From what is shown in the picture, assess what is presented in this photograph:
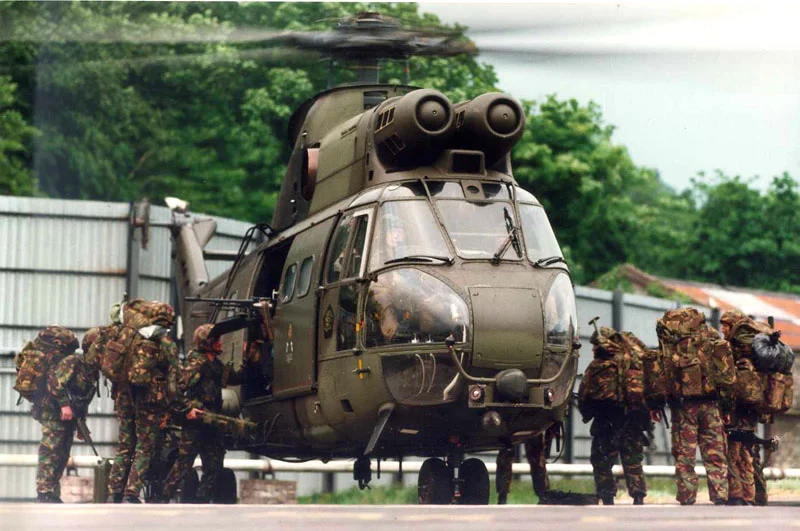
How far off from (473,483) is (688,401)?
96.5 inches

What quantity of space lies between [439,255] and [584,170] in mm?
29175

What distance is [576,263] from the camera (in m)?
41.6

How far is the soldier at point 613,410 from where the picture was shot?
562 inches

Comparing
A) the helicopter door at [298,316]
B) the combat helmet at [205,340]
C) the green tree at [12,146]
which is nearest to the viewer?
the helicopter door at [298,316]

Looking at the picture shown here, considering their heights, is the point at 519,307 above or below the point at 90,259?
below

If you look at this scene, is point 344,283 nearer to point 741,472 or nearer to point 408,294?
point 408,294

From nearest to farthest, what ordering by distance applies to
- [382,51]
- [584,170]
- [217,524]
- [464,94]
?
[217,524] → [382,51] → [464,94] → [584,170]

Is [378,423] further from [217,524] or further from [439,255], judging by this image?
[217,524]

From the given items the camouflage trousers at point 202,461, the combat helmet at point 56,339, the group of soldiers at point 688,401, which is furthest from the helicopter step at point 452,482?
the combat helmet at point 56,339

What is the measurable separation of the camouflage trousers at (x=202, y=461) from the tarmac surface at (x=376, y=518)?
4.60 m

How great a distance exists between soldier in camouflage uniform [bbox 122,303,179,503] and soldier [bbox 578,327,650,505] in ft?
13.9

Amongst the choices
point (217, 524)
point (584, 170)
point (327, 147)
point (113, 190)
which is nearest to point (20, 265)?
point (327, 147)

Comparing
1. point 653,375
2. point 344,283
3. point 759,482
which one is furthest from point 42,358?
point 759,482

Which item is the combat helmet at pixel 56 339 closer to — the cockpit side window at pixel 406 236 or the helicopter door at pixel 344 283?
the helicopter door at pixel 344 283
